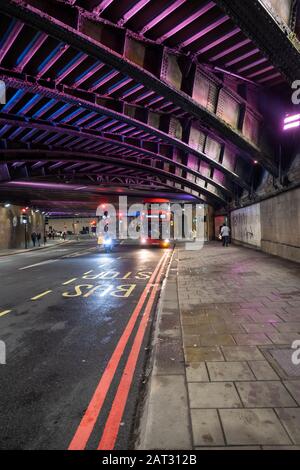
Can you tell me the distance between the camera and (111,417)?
3273 mm

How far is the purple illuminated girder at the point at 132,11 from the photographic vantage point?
715cm

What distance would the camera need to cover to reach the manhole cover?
3935 mm

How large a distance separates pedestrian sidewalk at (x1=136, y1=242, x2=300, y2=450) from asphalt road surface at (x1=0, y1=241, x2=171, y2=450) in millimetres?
358

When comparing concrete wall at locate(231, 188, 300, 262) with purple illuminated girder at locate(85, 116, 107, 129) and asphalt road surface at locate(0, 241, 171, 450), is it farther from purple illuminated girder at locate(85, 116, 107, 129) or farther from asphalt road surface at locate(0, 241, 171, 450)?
purple illuminated girder at locate(85, 116, 107, 129)

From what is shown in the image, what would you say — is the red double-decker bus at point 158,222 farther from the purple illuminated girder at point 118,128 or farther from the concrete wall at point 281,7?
the concrete wall at point 281,7

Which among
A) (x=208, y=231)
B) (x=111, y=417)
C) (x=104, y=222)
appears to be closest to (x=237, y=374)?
(x=111, y=417)

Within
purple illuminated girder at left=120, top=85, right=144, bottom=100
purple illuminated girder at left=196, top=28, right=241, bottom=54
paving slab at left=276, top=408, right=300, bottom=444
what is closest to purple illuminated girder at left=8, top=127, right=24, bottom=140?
purple illuminated girder at left=120, top=85, right=144, bottom=100

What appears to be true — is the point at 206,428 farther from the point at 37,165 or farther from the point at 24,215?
the point at 24,215

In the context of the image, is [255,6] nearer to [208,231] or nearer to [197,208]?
[208,231]

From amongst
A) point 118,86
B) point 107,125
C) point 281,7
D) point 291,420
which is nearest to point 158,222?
point 107,125

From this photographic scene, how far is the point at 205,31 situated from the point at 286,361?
8169 mm

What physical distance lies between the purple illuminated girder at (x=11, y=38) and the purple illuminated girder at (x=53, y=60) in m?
1.12

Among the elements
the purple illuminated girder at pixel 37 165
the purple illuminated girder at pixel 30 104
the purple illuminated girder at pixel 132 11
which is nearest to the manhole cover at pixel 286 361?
the purple illuminated girder at pixel 132 11

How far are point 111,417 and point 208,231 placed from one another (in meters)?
38.8
